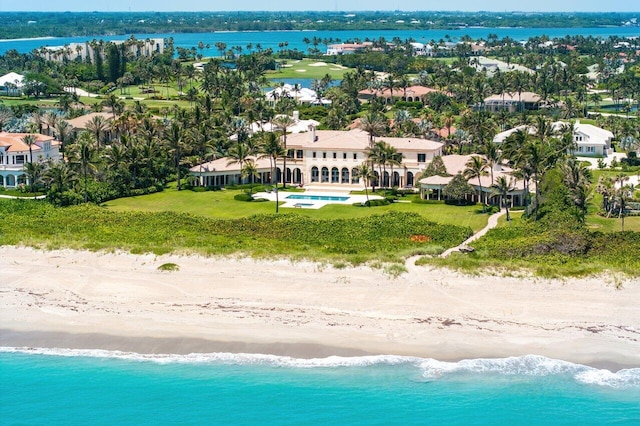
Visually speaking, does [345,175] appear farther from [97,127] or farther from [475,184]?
[97,127]

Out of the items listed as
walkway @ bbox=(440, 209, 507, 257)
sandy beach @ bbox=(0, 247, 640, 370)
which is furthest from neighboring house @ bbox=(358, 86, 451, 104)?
sandy beach @ bbox=(0, 247, 640, 370)

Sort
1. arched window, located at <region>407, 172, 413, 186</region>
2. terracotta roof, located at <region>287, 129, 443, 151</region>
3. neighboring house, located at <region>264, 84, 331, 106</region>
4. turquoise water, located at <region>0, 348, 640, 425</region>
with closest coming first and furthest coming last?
turquoise water, located at <region>0, 348, 640, 425</region> < arched window, located at <region>407, 172, 413, 186</region> < terracotta roof, located at <region>287, 129, 443, 151</region> < neighboring house, located at <region>264, 84, 331, 106</region>

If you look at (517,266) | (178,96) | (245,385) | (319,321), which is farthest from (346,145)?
(178,96)

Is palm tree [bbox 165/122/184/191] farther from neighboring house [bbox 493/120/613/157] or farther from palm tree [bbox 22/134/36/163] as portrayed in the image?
neighboring house [bbox 493/120/613/157]

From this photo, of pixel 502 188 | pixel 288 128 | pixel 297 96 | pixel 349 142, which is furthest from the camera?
pixel 297 96

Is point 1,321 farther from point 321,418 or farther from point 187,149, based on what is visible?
point 187,149

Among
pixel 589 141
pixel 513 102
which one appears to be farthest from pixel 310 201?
pixel 513 102
